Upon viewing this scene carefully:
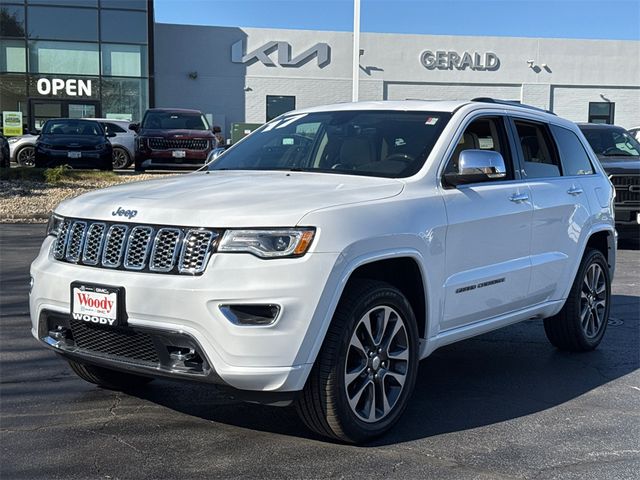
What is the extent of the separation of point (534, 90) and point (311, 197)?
35.6 metres

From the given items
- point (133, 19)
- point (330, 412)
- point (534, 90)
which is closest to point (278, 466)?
point (330, 412)

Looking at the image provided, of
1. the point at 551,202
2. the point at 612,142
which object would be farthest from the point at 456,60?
the point at 551,202

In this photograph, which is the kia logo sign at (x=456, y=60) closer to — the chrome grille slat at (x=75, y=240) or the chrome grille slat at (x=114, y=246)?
the chrome grille slat at (x=75, y=240)

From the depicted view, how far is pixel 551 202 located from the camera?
17.9ft

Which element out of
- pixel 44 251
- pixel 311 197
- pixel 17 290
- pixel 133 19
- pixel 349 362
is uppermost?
pixel 133 19

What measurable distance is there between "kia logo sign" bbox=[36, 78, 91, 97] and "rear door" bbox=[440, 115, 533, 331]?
28511mm

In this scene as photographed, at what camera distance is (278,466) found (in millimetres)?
3736

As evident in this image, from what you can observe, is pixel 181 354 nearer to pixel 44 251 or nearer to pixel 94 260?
pixel 94 260

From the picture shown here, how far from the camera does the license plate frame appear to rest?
3705mm

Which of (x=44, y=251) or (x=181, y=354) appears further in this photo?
(x=44, y=251)

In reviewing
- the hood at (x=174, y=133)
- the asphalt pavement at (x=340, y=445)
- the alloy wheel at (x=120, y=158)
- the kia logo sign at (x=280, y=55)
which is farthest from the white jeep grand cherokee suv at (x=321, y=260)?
the kia logo sign at (x=280, y=55)

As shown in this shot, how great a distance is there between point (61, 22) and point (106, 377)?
94.2 feet

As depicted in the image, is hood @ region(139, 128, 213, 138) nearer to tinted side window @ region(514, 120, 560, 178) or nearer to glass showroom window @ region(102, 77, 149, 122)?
glass showroom window @ region(102, 77, 149, 122)

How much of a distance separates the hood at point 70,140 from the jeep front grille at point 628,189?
12.1m
